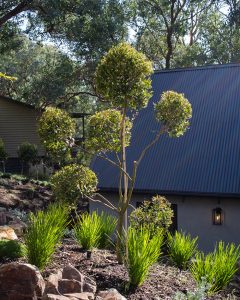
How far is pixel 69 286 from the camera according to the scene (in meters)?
5.00

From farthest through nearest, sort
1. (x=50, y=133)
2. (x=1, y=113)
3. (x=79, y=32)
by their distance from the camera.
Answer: (x=1, y=113), (x=79, y=32), (x=50, y=133)

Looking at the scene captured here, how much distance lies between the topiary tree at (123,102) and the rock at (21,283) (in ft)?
5.77

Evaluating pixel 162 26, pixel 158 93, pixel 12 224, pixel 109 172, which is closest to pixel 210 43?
pixel 162 26

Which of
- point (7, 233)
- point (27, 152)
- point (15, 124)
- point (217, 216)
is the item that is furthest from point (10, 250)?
point (15, 124)

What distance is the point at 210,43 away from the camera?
34062mm

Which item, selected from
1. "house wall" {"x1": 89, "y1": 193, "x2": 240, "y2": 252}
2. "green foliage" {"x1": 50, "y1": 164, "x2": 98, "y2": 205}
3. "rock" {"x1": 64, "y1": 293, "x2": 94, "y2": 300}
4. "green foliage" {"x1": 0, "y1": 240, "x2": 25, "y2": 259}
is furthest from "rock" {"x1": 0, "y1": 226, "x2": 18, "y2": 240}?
"house wall" {"x1": 89, "y1": 193, "x2": 240, "y2": 252}

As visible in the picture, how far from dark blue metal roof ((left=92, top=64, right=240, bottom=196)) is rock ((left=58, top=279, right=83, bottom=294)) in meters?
8.27

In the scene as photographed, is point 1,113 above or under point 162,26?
under

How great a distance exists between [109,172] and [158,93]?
387cm

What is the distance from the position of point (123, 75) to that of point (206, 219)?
7.91 m

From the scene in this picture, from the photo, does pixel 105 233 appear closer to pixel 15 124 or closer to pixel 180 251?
pixel 180 251

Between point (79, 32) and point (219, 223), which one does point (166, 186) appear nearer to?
point (219, 223)

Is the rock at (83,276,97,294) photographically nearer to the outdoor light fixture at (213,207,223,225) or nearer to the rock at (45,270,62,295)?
the rock at (45,270,62,295)

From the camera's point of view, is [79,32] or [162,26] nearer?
[79,32]
